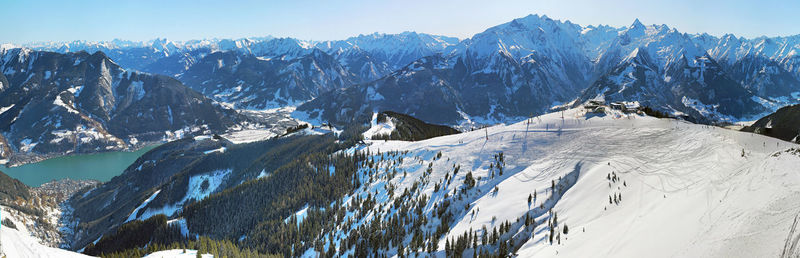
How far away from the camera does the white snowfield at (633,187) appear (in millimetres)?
23844

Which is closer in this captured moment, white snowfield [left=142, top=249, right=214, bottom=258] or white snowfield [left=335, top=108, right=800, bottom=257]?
white snowfield [left=335, top=108, right=800, bottom=257]

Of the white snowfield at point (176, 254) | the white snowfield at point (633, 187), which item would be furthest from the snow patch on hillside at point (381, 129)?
the white snowfield at point (176, 254)

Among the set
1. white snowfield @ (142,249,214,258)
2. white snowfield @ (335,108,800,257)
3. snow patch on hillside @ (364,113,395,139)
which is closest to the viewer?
white snowfield @ (335,108,800,257)

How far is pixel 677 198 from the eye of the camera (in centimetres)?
3462

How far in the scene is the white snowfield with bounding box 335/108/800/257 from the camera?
23.8 meters

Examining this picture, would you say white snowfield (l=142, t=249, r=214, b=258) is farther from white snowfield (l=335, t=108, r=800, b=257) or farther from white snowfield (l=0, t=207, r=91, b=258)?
white snowfield (l=0, t=207, r=91, b=258)

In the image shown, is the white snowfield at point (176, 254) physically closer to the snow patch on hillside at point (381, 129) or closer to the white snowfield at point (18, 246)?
the white snowfield at point (18, 246)

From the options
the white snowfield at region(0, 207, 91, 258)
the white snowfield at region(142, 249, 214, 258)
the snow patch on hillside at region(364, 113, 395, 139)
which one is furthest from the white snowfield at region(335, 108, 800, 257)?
the snow patch on hillside at region(364, 113, 395, 139)

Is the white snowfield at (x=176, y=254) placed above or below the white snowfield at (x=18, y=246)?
below

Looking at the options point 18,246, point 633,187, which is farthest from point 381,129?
point 18,246

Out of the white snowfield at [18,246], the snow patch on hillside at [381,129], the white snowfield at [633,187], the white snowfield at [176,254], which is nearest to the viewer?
the white snowfield at [633,187]

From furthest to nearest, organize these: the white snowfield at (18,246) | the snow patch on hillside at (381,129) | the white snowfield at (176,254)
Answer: the snow patch on hillside at (381,129) → the white snowfield at (176,254) → the white snowfield at (18,246)

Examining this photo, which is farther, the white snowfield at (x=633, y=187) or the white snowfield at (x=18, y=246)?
the white snowfield at (x=18, y=246)

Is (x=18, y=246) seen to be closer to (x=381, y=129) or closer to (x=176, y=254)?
(x=176, y=254)
